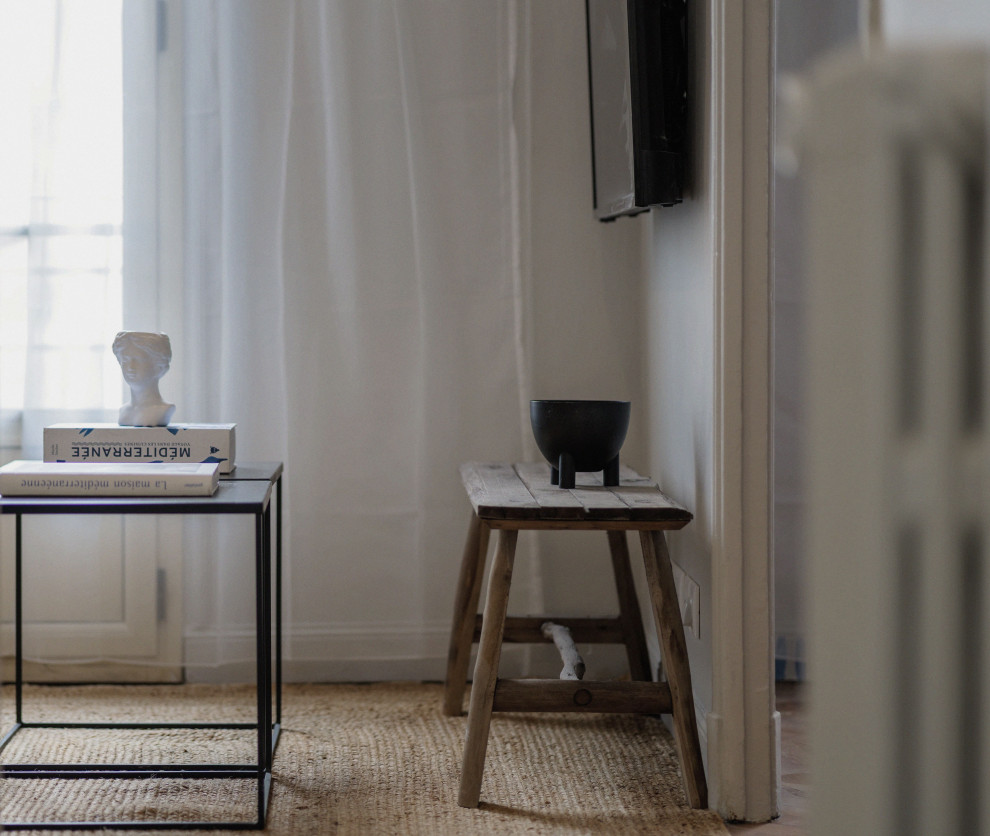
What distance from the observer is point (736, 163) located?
154 cm

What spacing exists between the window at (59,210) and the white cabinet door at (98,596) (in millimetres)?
258

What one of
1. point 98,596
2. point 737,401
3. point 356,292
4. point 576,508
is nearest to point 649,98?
point 737,401

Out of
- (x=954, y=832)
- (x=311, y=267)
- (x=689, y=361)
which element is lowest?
(x=954, y=832)

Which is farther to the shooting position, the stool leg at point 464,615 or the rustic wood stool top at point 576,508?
the stool leg at point 464,615

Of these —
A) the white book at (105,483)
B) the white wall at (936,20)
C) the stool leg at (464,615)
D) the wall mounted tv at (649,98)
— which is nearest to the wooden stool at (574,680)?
the stool leg at (464,615)

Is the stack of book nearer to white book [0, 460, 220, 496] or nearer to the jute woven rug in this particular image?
white book [0, 460, 220, 496]

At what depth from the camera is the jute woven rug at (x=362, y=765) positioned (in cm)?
158

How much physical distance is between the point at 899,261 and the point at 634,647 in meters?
1.48

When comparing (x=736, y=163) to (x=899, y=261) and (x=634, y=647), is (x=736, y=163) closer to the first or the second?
(x=899, y=261)

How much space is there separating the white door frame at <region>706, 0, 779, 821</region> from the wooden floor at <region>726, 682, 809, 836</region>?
0.03m

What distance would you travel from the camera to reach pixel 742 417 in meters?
1.57

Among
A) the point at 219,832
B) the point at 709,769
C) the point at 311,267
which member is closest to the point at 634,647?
the point at 709,769

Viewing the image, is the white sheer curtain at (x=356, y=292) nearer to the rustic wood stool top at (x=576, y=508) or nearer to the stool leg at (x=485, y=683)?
the rustic wood stool top at (x=576, y=508)

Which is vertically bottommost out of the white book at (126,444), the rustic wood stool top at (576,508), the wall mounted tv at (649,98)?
the rustic wood stool top at (576,508)
